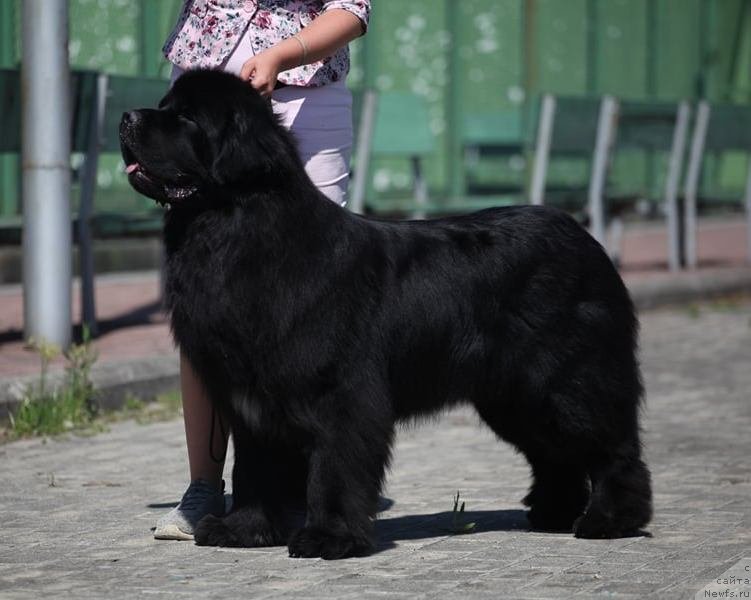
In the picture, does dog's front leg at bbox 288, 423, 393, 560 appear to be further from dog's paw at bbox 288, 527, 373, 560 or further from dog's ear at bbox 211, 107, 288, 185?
dog's ear at bbox 211, 107, 288, 185

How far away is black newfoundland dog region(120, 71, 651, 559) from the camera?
4262 mm

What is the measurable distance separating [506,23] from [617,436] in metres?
11.8

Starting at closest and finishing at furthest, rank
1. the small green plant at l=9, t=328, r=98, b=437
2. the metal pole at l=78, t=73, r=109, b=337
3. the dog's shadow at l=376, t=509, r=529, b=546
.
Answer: the dog's shadow at l=376, t=509, r=529, b=546, the small green plant at l=9, t=328, r=98, b=437, the metal pole at l=78, t=73, r=109, b=337

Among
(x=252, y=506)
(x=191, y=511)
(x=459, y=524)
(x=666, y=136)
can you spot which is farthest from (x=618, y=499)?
(x=666, y=136)

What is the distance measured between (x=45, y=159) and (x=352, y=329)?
3.50 m

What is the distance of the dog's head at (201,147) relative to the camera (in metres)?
4.23

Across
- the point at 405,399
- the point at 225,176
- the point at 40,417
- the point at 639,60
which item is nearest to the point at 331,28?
the point at 225,176

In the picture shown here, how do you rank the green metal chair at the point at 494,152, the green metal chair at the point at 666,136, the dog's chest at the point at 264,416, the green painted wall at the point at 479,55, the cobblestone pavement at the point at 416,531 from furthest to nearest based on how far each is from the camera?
the green metal chair at the point at 494,152 < the green metal chair at the point at 666,136 < the green painted wall at the point at 479,55 < the dog's chest at the point at 264,416 < the cobblestone pavement at the point at 416,531

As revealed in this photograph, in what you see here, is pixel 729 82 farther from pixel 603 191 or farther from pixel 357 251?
pixel 357 251

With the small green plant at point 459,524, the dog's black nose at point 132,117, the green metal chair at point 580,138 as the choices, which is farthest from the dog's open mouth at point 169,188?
the green metal chair at point 580,138

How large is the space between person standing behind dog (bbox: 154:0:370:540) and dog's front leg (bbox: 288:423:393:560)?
506 mm

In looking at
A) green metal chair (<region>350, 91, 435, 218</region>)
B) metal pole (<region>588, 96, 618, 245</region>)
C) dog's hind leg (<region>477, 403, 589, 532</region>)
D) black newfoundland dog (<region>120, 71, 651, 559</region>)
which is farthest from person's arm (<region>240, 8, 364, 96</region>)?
metal pole (<region>588, 96, 618, 245</region>)

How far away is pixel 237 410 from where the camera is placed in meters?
4.39

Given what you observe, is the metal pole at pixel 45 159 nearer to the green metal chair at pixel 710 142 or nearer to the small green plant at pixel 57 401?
the small green plant at pixel 57 401
